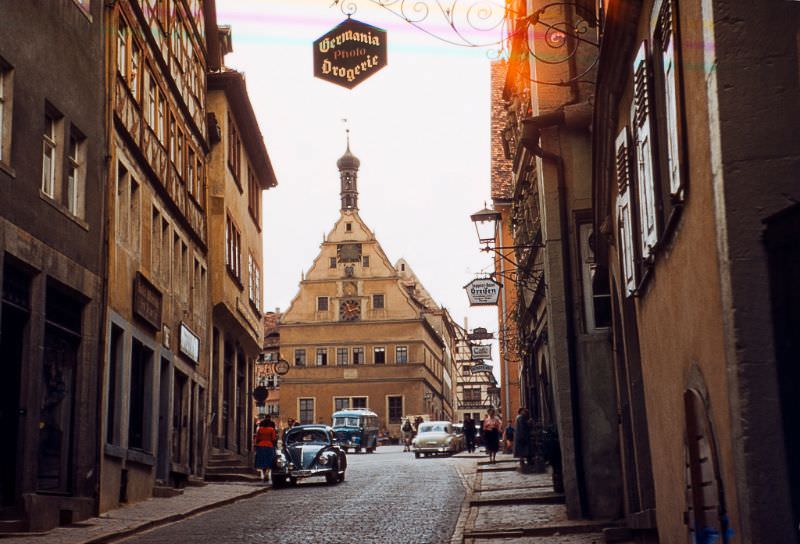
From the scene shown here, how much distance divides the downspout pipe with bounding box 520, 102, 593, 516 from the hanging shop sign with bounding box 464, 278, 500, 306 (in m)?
12.6

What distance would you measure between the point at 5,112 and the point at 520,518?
837 centimetres

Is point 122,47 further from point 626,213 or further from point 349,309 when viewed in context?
point 349,309

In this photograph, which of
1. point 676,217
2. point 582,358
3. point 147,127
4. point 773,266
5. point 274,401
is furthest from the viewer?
point 274,401

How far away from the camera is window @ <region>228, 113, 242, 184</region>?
111ft

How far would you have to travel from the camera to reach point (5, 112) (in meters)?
14.6

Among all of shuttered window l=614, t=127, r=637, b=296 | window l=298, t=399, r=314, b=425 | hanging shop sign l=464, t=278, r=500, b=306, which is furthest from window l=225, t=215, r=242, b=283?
window l=298, t=399, r=314, b=425

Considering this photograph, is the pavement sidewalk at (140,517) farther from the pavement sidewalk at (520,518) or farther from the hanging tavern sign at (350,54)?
the hanging tavern sign at (350,54)

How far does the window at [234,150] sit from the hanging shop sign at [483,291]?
806cm

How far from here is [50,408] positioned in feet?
54.4

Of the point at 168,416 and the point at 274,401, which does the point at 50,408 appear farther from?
the point at 274,401

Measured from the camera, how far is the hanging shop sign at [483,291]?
2955cm

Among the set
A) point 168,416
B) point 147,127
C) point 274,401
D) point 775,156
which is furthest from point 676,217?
point 274,401

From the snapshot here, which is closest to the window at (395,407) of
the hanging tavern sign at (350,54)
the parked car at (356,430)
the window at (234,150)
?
the parked car at (356,430)

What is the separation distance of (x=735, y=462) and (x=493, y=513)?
1170cm
